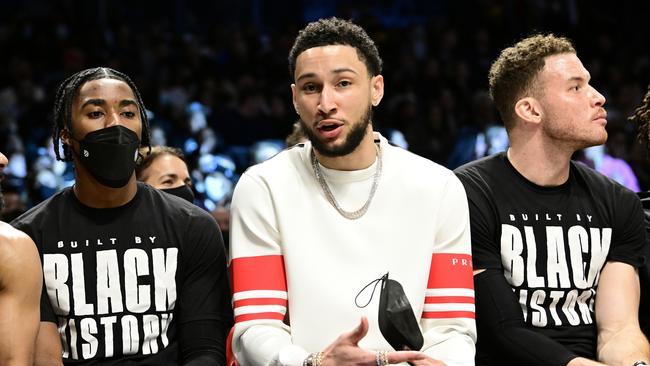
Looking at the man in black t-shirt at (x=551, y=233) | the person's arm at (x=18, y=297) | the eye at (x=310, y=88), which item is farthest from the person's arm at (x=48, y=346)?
the man in black t-shirt at (x=551, y=233)

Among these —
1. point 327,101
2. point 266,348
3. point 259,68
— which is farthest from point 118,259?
point 259,68

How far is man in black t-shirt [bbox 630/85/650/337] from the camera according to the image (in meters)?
3.60

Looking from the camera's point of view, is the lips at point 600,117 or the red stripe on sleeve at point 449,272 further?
the lips at point 600,117

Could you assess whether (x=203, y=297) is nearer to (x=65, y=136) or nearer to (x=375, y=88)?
(x=65, y=136)

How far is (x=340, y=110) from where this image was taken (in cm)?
300

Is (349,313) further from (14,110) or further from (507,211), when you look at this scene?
(14,110)

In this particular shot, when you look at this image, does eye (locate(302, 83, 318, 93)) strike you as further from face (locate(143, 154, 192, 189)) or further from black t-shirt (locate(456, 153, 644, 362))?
face (locate(143, 154, 192, 189))

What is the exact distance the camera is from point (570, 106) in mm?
3512

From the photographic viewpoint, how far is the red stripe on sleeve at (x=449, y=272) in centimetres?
304

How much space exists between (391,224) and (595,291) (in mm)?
873

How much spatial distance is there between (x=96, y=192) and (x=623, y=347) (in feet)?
5.73

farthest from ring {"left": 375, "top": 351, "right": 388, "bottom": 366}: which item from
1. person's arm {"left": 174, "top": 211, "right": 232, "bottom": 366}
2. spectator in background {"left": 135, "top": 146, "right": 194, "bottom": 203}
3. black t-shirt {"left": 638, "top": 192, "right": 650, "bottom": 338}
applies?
spectator in background {"left": 135, "top": 146, "right": 194, "bottom": 203}

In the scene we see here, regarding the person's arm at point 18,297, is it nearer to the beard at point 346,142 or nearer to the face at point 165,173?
the beard at point 346,142

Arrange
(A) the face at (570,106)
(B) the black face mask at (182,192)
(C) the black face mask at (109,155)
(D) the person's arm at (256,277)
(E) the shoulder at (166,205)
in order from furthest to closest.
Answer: (B) the black face mask at (182,192) < (A) the face at (570,106) < (E) the shoulder at (166,205) < (C) the black face mask at (109,155) < (D) the person's arm at (256,277)
